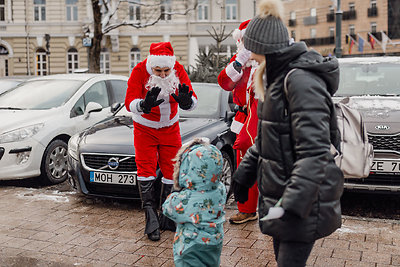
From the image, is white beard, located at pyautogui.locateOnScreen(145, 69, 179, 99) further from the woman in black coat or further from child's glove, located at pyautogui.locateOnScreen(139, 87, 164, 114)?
the woman in black coat

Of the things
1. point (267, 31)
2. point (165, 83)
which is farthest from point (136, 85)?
point (267, 31)

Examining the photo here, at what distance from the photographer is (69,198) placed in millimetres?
6500

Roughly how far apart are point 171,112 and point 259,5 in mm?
2439

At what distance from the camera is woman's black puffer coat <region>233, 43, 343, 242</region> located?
7.84ft

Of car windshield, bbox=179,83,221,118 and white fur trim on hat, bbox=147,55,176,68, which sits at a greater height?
white fur trim on hat, bbox=147,55,176,68

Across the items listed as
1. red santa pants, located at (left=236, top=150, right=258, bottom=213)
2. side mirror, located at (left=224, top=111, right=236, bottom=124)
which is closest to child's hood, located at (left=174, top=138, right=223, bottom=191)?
red santa pants, located at (left=236, top=150, right=258, bottom=213)

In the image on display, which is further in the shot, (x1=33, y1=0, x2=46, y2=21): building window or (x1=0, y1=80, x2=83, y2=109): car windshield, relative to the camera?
(x1=33, y1=0, x2=46, y2=21): building window

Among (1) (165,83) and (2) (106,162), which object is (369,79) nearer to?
(1) (165,83)

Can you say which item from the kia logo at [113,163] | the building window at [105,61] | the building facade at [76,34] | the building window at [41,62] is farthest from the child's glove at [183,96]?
the building window at [41,62]

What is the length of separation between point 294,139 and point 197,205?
847 mm

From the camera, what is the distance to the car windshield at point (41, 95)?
7.88 metres

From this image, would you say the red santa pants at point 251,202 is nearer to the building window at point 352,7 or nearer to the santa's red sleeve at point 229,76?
the santa's red sleeve at point 229,76

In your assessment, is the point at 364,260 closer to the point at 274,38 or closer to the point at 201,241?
the point at 201,241

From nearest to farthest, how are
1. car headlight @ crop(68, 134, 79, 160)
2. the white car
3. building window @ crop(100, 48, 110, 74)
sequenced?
car headlight @ crop(68, 134, 79, 160), the white car, building window @ crop(100, 48, 110, 74)
